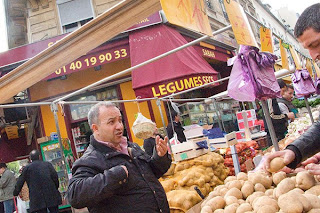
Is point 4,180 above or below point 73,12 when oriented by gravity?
below

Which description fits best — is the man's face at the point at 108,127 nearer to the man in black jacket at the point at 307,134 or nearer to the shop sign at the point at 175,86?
the man in black jacket at the point at 307,134

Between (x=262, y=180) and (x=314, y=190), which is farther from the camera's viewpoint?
(x=262, y=180)

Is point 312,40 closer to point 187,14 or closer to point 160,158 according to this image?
point 187,14

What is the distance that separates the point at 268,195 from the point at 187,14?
1509 millimetres

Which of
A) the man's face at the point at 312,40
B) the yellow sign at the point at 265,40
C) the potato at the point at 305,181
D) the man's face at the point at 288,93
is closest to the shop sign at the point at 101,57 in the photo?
the man's face at the point at 288,93

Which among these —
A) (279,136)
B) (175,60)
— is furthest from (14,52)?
(279,136)

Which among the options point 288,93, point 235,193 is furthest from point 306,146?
point 288,93

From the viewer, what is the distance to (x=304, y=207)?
189 centimetres

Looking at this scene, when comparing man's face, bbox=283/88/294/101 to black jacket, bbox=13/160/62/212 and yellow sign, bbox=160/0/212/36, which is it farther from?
black jacket, bbox=13/160/62/212

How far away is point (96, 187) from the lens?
2.18 m

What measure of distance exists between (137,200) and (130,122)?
812 cm

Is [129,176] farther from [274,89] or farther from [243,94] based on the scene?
[274,89]

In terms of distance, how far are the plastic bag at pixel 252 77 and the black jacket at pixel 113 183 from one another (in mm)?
1127

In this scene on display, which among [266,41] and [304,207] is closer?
[304,207]
